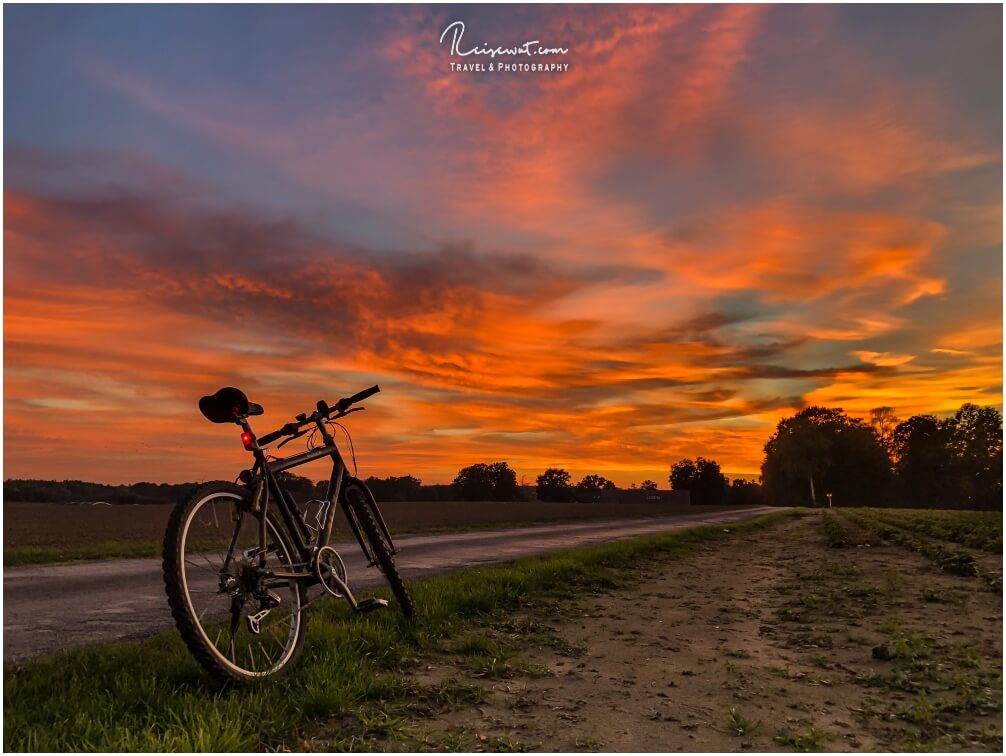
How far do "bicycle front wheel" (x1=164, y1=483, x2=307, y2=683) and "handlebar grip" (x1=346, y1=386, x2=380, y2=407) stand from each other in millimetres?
1564

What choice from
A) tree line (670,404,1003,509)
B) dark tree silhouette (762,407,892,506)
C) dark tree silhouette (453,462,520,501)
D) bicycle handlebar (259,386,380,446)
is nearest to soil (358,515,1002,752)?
bicycle handlebar (259,386,380,446)

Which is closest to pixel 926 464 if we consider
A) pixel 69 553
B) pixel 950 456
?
pixel 950 456

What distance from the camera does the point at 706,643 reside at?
23.4 feet

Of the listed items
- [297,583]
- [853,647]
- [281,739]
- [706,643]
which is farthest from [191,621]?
[853,647]

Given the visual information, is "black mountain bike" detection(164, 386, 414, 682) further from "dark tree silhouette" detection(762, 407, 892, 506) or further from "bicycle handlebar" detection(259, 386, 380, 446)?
"dark tree silhouette" detection(762, 407, 892, 506)

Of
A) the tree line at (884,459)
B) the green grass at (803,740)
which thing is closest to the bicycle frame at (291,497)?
the green grass at (803,740)

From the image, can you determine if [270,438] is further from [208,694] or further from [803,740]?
[803,740]

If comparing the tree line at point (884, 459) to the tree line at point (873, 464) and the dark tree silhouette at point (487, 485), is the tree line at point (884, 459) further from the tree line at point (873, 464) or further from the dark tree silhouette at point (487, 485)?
the dark tree silhouette at point (487, 485)

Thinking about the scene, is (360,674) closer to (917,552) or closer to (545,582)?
(545,582)

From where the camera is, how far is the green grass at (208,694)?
150 inches

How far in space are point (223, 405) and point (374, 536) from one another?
248 cm

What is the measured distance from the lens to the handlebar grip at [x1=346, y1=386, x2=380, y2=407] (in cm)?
655

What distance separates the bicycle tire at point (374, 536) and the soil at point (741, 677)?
108 centimetres

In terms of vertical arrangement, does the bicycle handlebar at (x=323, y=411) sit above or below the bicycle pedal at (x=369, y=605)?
above
